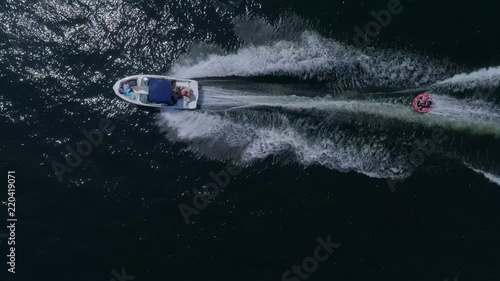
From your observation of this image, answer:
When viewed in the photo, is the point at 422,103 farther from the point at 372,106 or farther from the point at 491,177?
the point at 491,177

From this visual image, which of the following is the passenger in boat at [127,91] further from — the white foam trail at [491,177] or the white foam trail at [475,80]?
the white foam trail at [491,177]

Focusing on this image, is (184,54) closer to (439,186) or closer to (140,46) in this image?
(140,46)

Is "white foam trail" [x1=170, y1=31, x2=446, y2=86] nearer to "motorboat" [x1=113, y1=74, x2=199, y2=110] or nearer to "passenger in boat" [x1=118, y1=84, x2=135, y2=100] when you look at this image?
"motorboat" [x1=113, y1=74, x2=199, y2=110]

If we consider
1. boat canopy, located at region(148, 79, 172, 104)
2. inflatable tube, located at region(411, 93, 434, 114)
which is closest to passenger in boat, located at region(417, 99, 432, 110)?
inflatable tube, located at region(411, 93, 434, 114)

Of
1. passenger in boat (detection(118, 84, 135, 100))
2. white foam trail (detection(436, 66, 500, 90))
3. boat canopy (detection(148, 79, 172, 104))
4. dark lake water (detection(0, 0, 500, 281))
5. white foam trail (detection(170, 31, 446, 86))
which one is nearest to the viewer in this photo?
boat canopy (detection(148, 79, 172, 104))

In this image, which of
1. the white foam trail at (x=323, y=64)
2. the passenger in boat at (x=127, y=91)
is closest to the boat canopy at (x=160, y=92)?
the passenger in boat at (x=127, y=91)

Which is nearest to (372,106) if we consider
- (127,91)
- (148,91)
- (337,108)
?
(337,108)
